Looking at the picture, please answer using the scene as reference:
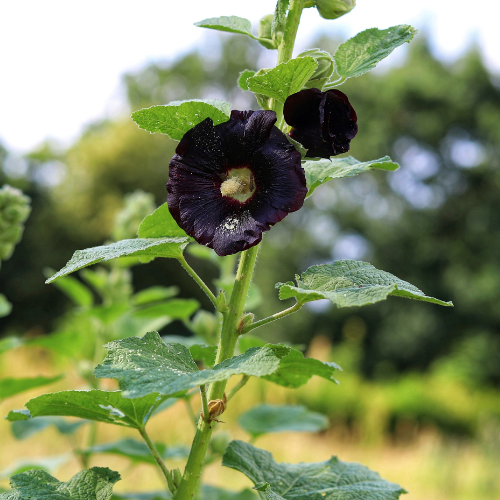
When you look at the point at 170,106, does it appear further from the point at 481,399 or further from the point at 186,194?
the point at 481,399

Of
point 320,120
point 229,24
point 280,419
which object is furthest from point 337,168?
point 280,419

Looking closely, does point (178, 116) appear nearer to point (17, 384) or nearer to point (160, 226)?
point (160, 226)

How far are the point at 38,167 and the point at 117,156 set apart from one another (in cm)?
137

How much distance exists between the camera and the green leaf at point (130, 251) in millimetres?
491

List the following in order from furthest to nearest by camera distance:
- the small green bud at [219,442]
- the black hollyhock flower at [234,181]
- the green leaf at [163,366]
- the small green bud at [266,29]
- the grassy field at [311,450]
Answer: the grassy field at [311,450] → the small green bud at [219,442] → the small green bud at [266,29] → the black hollyhock flower at [234,181] → the green leaf at [163,366]

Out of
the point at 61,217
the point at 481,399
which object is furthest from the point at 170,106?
the point at 61,217

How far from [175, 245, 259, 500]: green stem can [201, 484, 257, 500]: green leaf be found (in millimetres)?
476

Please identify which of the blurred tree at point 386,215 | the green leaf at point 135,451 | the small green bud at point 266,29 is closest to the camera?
the small green bud at point 266,29

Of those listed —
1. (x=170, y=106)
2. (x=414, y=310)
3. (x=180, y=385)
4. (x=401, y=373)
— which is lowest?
(x=401, y=373)

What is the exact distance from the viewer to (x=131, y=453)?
90cm

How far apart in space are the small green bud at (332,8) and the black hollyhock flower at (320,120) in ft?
0.39

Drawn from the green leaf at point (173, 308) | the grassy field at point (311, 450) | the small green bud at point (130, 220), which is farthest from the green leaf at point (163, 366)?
the grassy field at point (311, 450)

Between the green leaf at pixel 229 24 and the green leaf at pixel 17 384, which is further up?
the green leaf at pixel 229 24

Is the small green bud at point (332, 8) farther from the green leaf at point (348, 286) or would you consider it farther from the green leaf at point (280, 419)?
the green leaf at point (280, 419)
